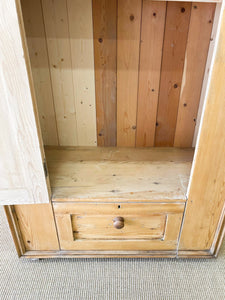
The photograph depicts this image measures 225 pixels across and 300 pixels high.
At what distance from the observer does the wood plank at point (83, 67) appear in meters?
1.09

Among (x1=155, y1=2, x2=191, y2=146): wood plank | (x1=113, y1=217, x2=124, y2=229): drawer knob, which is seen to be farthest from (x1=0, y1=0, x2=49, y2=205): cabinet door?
(x1=155, y1=2, x2=191, y2=146): wood plank

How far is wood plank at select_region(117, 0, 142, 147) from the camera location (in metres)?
1.09

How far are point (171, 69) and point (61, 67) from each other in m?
0.57

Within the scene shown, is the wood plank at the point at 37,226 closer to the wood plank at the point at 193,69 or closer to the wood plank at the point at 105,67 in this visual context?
the wood plank at the point at 105,67

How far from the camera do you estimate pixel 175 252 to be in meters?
1.23

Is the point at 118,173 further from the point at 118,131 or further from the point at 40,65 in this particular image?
the point at 40,65

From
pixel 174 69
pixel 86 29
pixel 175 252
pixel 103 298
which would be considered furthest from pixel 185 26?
pixel 103 298

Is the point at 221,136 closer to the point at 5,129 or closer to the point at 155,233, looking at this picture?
the point at 155,233

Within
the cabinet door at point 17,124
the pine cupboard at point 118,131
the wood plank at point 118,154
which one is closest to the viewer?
the cabinet door at point 17,124

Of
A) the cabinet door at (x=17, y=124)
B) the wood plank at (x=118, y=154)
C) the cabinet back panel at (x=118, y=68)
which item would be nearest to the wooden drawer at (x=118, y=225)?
the cabinet door at (x=17, y=124)

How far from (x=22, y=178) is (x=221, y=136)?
2.64 ft

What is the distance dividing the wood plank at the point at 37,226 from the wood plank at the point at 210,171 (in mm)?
649

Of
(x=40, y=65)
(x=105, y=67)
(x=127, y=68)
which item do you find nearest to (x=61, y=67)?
(x=40, y=65)

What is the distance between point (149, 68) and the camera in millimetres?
1207
